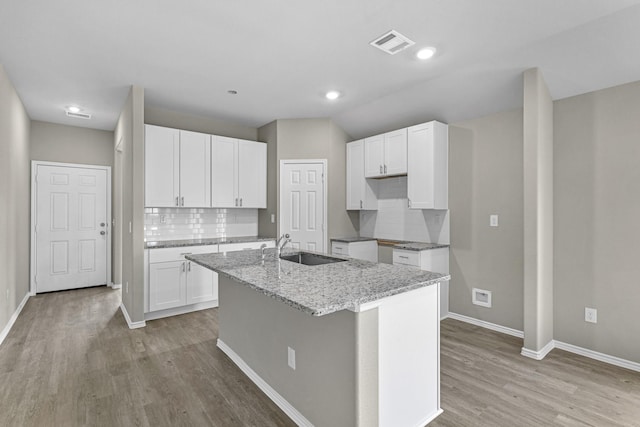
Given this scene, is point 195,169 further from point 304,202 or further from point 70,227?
point 70,227

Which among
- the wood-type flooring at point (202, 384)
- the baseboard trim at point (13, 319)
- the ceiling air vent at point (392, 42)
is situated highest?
the ceiling air vent at point (392, 42)

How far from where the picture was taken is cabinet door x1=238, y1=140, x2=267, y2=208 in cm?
477

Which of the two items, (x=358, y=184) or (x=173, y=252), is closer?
(x=173, y=252)

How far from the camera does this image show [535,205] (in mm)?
2814

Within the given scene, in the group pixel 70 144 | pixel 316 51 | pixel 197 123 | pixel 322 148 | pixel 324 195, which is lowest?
pixel 324 195

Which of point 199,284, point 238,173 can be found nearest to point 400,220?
point 238,173

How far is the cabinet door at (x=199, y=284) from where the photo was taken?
4.09 m

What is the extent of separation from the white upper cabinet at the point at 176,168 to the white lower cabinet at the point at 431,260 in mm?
2642

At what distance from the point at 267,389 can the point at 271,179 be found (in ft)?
10.3

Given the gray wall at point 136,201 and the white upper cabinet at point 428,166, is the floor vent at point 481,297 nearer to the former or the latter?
the white upper cabinet at point 428,166

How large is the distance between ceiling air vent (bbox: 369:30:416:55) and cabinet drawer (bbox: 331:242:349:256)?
2506 mm

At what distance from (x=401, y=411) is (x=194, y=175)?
366 centimetres

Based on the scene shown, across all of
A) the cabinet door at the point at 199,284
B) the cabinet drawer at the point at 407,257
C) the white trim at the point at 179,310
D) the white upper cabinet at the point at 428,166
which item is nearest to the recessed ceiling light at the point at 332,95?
the white upper cabinet at the point at 428,166

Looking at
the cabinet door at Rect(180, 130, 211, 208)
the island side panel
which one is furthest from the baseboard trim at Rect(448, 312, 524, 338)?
the cabinet door at Rect(180, 130, 211, 208)
